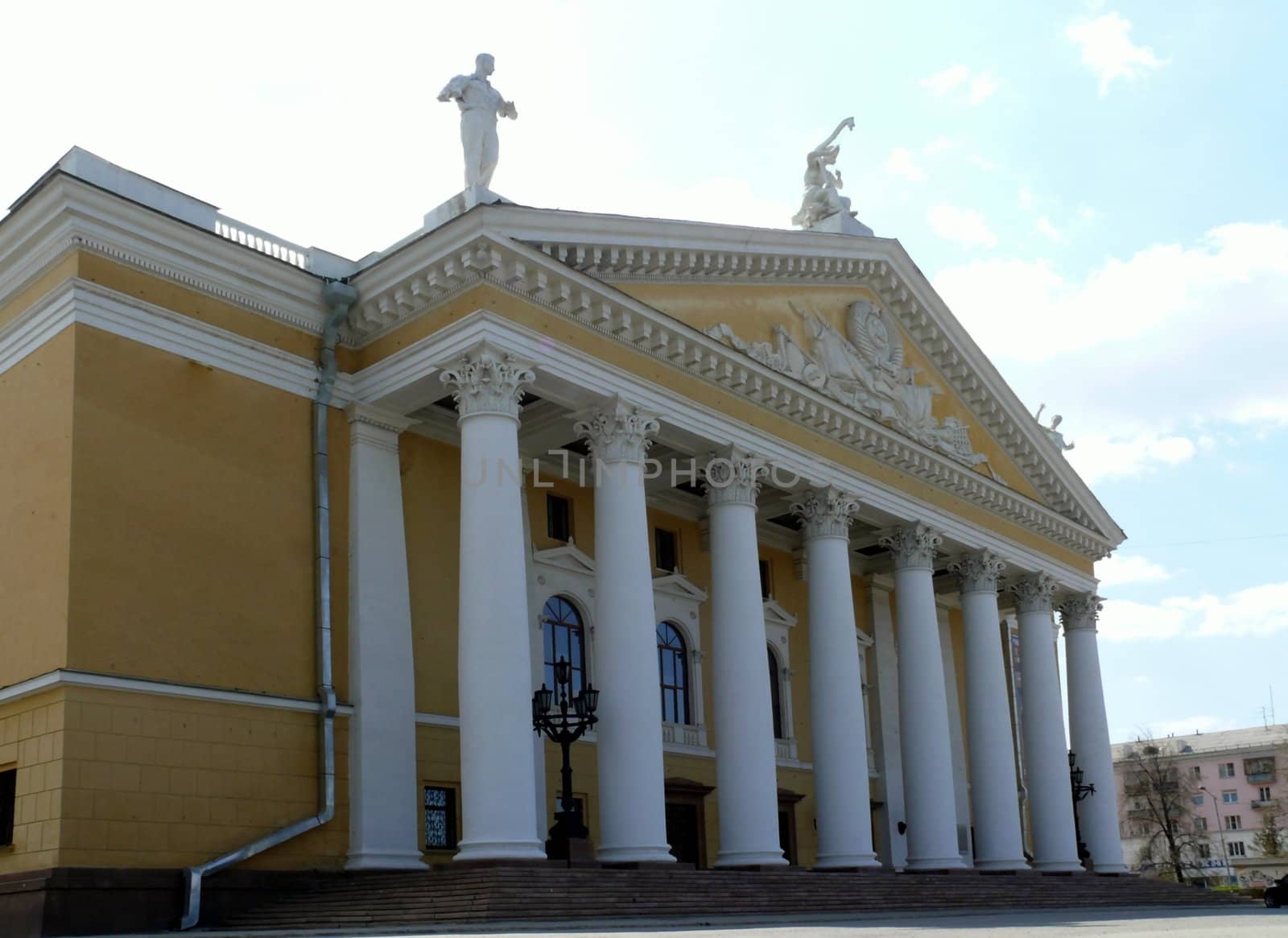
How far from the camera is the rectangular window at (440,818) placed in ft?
58.8

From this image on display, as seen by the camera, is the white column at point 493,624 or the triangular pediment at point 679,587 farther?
the triangular pediment at point 679,587

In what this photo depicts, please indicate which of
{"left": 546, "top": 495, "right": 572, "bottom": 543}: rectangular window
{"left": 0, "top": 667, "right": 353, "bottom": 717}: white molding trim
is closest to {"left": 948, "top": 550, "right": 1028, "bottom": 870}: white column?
{"left": 546, "top": 495, "right": 572, "bottom": 543}: rectangular window

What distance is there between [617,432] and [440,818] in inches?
208

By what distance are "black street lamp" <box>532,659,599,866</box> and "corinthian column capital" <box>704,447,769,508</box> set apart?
3.55m

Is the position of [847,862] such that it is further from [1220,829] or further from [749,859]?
[1220,829]

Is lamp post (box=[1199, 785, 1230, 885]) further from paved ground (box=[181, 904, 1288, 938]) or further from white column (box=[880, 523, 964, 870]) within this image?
paved ground (box=[181, 904, 1288, 938])

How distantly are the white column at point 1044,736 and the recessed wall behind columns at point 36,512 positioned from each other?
59.5 ft

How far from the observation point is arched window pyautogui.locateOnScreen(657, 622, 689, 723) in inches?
914

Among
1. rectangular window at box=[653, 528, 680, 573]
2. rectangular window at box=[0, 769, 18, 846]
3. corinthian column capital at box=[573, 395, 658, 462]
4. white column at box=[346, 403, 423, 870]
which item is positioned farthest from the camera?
rectangular window at box=[653, 528, 680, 573]

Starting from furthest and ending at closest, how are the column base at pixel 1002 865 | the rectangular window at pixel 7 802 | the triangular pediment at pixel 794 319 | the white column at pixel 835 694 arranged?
1. the column base at pixel 1002 865
2. the white column at pixel 835 694
3. the triangular pediment at pixel 794 319
4. the rectangular window at pixel 7 802

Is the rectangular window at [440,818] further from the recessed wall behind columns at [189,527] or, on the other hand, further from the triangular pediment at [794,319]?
the triangular pediment at [794,319]

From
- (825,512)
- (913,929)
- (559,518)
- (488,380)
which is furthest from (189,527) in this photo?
(825,512)

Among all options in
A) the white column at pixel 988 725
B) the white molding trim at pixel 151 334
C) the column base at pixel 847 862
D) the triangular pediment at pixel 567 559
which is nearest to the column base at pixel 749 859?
the column base at pixel 847 862

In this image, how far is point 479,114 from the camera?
1827cm
